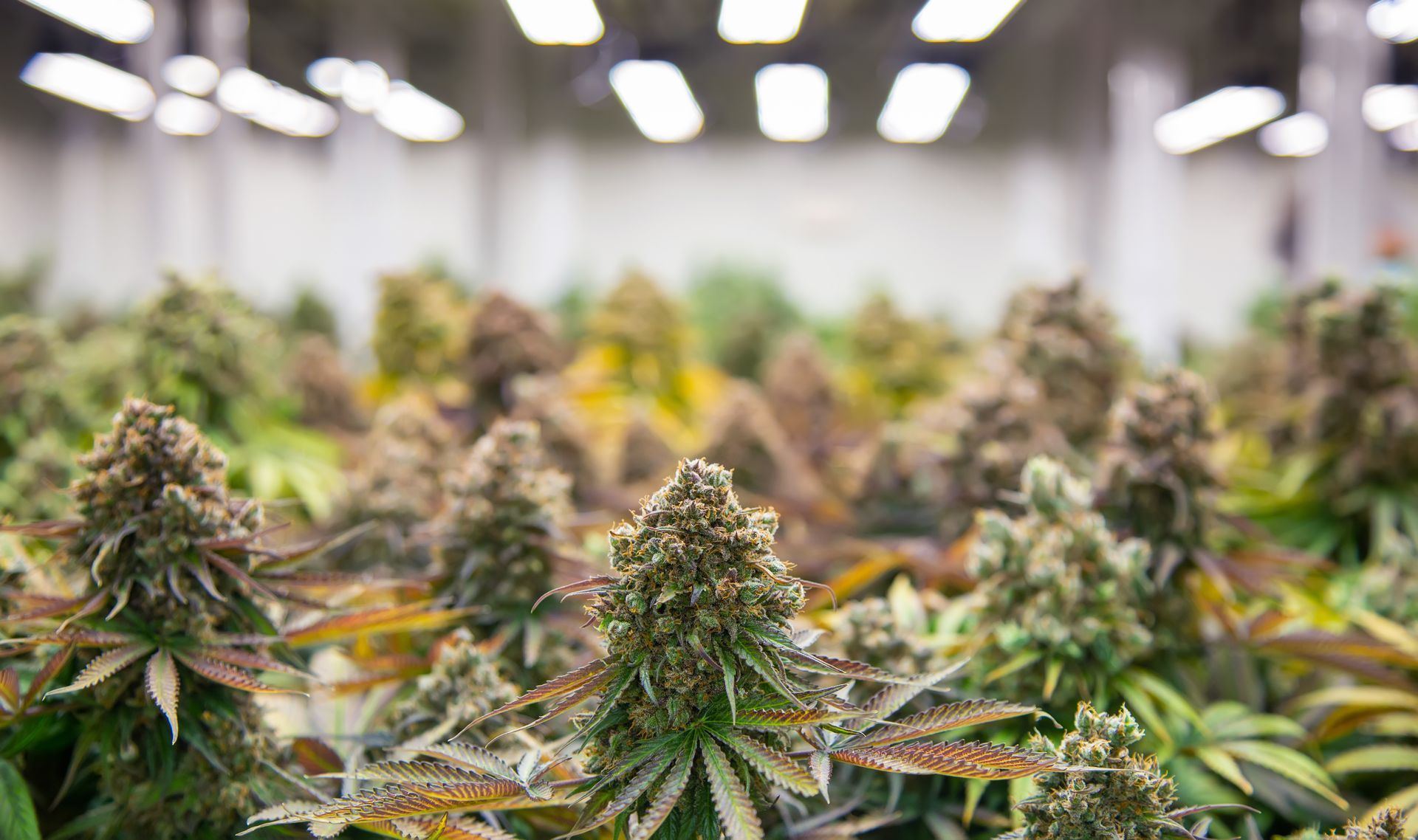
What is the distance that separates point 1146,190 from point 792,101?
4552 millimetres

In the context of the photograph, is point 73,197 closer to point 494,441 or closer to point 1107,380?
point 494,441

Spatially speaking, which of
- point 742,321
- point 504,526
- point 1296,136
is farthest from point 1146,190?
point 504,526

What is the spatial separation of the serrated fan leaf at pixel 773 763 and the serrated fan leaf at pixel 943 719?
145mm

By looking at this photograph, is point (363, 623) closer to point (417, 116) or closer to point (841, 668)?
point (841, 668)

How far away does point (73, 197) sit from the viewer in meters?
5.16

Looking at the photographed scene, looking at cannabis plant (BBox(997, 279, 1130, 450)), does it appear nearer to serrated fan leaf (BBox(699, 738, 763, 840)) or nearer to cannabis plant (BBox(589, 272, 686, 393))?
cannabis plant (BBox(589, 272, 686, 393))

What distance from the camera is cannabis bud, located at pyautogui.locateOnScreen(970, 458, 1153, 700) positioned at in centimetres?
147

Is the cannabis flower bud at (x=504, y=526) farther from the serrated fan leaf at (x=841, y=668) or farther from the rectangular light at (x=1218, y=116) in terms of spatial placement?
the rectangular light at (x=1218, y=116)

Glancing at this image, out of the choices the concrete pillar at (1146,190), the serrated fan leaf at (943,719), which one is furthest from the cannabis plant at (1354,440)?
the concrete pillar at (1146,190)

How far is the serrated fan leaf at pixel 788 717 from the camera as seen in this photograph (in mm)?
918

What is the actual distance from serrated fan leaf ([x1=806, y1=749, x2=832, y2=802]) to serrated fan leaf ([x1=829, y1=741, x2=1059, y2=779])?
0.19ft

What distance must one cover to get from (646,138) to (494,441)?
11.7 metres

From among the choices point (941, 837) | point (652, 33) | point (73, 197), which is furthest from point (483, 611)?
point (652, 33)

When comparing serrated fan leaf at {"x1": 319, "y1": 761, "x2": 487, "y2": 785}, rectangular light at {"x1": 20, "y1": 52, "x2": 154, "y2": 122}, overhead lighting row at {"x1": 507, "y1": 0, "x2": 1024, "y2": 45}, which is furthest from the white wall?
serrated fan leaf at {"x1": 319, "y1": 761, "x2": 487, "y2": 785}
